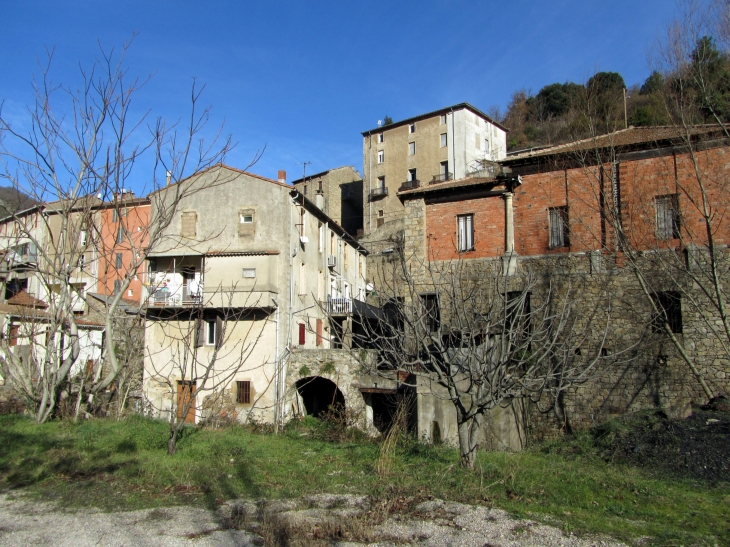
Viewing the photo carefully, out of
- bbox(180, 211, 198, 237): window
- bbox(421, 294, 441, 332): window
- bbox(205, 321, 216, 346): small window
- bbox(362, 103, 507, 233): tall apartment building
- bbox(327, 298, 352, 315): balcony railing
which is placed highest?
bbox(362, 103, 507, 233): tall apartment building

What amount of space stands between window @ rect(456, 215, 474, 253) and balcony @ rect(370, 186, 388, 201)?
1199 inches

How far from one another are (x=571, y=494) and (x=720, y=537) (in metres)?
1.92

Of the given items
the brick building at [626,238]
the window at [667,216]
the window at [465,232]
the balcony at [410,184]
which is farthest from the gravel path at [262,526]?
the balcony at [410,184]

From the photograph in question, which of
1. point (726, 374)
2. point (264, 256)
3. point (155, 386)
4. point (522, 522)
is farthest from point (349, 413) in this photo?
point (522, 522)

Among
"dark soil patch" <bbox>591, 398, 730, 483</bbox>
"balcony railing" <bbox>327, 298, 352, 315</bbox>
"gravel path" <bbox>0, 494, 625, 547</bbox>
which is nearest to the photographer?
"gravel path" <bbox>0, 494, 625, 547</bbox>

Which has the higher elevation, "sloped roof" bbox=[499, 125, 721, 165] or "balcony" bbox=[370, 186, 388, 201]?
"balcony" bbox=[370, 186, 388, 201]

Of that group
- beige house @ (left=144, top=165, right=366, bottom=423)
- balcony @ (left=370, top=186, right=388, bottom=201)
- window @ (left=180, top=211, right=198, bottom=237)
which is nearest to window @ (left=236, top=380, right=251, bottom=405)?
beige house @ (left=144, top=165, right=366, bottom=423)

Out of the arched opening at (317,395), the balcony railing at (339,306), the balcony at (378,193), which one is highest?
the balcony at (378,193)

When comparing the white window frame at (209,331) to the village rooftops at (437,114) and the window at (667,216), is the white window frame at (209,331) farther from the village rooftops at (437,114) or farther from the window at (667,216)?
the village rooftops at (437,114)

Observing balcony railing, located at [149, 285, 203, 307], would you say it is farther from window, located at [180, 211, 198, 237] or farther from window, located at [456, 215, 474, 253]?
window, located at [456, 215, 474, 253]

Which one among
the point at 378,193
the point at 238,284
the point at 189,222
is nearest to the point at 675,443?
the point at 238,284

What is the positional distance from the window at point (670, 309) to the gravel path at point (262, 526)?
35.2 ft

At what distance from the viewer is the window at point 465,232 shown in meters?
18.4

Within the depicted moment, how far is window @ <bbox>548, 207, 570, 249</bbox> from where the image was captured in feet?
56.2
